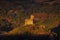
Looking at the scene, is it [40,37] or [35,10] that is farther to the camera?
[35,10]

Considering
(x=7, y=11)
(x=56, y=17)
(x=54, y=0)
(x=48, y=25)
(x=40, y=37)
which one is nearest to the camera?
(x=40, y=37)

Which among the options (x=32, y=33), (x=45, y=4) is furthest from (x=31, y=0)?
(x=32, y=33)

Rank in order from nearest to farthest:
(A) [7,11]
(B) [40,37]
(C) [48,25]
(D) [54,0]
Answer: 1. (B) [40,37]
2. (C) [48,25]
3. (A) [7,11]
4. (D) [54,0]

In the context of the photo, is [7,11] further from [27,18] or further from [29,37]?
[29,37]

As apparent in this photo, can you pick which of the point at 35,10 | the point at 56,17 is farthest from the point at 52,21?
the point at 35,10

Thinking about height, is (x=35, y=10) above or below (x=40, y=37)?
above

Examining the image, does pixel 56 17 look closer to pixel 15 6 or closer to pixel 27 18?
pixel 27 18

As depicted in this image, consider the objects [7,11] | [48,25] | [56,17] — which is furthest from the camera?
[7,11]

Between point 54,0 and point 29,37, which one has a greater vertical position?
point 54,0

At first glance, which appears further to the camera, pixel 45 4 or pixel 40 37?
pixel 45 4
